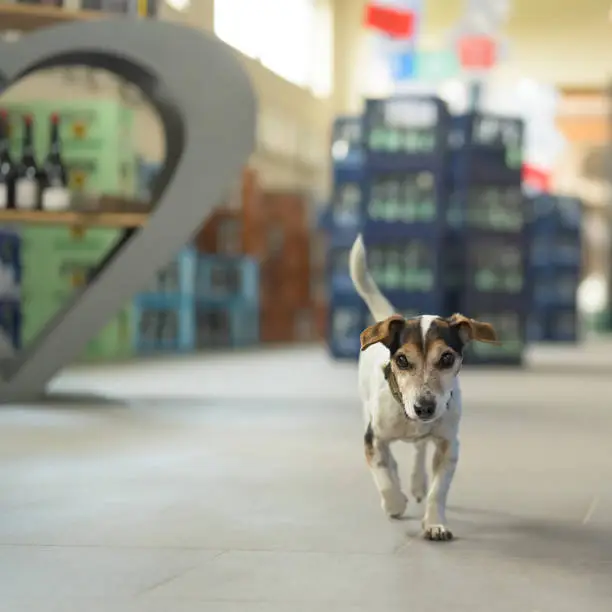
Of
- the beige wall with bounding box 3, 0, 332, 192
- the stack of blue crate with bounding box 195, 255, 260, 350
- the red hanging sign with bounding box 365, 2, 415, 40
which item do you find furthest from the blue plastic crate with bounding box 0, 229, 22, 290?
the red hanging sign with bounding box 365, 2, 415, 40

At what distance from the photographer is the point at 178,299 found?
12.0 metres

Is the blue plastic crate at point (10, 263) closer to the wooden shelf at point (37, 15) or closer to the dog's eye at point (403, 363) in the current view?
the wooden shelf at point (37, 15)

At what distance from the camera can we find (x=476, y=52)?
18.4 meters

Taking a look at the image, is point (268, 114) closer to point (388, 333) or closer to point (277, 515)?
point (277, 515)

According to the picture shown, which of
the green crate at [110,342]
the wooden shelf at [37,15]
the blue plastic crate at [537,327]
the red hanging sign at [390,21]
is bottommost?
the blue plastic crate at [537,327]

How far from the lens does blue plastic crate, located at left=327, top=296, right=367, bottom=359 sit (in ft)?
34.1

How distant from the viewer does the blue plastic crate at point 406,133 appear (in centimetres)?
1002

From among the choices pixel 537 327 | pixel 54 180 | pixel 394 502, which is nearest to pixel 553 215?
pixel 537 327

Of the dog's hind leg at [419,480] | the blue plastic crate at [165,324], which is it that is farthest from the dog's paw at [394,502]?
the blue plastic crate at [165,324]

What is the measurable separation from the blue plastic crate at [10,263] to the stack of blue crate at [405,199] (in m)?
2.65

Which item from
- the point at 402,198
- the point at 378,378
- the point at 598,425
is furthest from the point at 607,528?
the point at 402,198

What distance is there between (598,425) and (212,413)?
1.78 meters

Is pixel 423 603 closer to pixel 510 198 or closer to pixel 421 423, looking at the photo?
pixel 421 423

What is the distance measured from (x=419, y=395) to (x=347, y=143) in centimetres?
828
